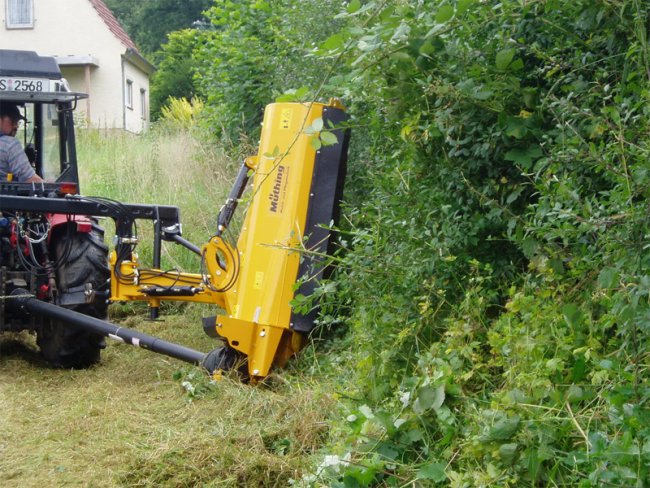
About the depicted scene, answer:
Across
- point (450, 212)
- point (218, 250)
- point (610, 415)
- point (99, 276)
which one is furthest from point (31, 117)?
point (610, 415)

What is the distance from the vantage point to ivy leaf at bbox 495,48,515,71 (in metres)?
4.08

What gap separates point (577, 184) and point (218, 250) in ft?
9.38

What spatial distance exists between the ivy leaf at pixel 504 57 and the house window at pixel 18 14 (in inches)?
1049

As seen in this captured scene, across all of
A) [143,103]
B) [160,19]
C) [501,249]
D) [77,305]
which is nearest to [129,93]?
[143,103]

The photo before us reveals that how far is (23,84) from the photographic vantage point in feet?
24.4

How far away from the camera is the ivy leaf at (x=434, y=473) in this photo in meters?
3.53

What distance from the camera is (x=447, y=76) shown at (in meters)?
4.49

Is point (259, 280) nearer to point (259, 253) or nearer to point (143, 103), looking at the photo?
point (259, 253)

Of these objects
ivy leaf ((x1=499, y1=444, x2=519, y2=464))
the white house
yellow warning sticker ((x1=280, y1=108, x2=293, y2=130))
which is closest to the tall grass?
yellow warning sticker ((x1=280, y1=108, x2=293, y2=130))

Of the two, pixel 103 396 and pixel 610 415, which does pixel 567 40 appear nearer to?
pixel 610 415

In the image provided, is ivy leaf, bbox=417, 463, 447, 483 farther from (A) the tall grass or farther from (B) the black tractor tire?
(A) the tall grass

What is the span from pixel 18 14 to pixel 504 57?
27.2 m

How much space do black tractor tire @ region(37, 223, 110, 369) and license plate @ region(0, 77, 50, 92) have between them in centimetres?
114

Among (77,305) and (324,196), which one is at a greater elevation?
(324,196)
